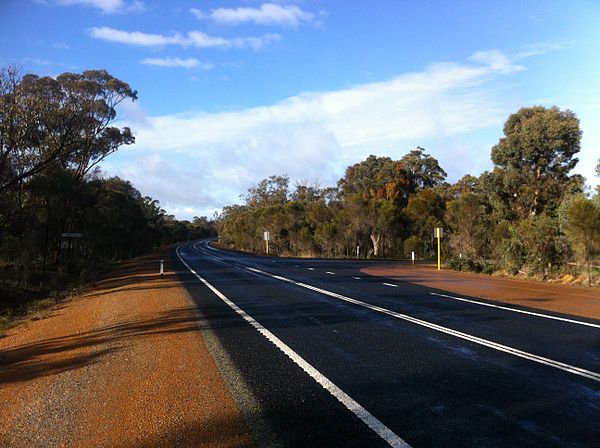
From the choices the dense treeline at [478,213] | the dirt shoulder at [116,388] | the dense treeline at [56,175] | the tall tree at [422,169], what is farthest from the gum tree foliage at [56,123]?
the tall tree at [422,169]

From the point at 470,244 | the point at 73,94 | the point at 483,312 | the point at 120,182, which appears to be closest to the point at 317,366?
the point at 483,312

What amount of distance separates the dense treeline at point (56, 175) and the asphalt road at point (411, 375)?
1680cm

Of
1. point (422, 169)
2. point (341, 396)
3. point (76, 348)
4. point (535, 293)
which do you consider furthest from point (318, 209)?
point (341, 396)

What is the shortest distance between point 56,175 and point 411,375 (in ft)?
109

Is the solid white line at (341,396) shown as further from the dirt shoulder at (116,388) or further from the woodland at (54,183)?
the woodland at (54,183)

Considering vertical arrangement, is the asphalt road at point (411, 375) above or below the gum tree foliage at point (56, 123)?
below

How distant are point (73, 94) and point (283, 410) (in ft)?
116

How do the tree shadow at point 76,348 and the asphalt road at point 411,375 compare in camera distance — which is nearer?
the asphalt road at point 411,375

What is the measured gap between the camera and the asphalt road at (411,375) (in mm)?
4711

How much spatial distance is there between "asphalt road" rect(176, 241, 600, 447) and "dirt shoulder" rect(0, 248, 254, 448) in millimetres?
357

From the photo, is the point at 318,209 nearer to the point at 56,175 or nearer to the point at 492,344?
the point at 56,175

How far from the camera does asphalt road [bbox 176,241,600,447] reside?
4.71 metres

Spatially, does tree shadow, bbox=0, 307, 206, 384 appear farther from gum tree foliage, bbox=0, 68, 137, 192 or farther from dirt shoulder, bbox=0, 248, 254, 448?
gum tree foliage, bbox=0, 68, 137, 192

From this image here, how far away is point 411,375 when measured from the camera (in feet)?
21.7
